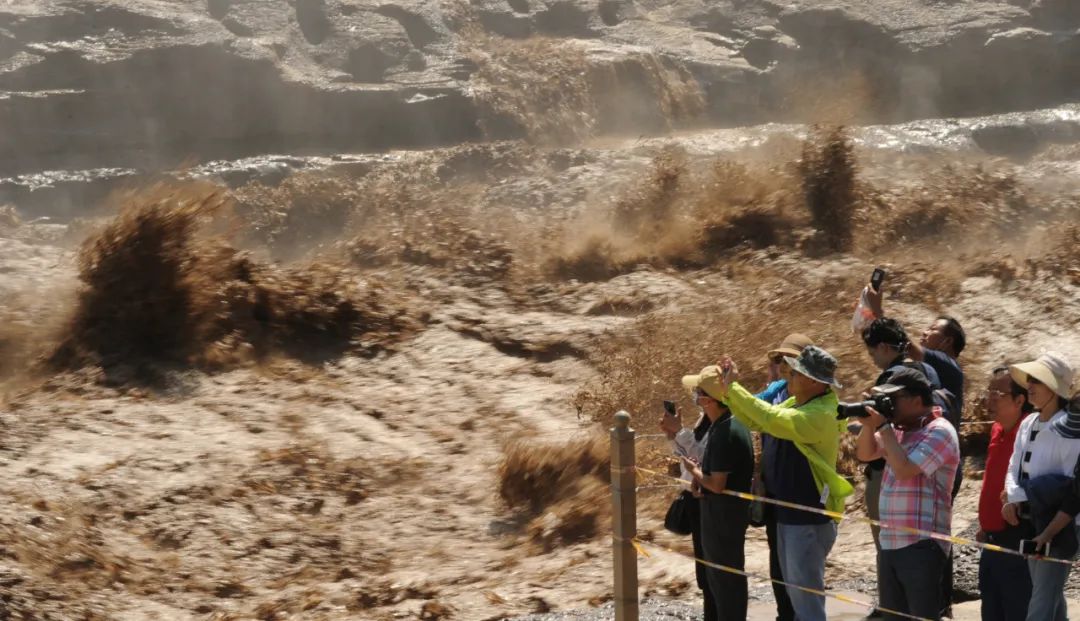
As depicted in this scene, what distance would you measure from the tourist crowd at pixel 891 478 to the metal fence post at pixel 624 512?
359 millimetres

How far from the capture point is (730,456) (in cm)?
568

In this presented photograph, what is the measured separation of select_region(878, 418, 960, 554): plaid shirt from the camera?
16.6 feet

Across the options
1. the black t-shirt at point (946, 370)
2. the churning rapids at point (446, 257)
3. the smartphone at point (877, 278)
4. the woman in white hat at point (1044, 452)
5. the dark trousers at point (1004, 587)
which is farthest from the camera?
the churning rapids at point (446, 257)

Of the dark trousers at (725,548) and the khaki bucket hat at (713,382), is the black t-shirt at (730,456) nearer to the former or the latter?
the dark trousers at (725,548)

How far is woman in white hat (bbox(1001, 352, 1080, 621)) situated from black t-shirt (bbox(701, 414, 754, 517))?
1.00 meters

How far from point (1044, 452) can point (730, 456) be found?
1.18 m

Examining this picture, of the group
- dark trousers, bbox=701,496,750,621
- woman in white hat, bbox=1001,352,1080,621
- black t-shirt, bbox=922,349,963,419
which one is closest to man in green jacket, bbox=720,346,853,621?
dark trousers, bbox=701,496,750,621

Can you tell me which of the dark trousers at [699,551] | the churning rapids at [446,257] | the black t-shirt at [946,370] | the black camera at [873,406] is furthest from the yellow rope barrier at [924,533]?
the churning rapids at [446,257]

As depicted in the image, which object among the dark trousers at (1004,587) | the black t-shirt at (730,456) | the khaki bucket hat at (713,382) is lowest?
the dark trousers at (1004,587)

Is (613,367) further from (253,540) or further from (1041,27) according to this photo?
(1041,27)

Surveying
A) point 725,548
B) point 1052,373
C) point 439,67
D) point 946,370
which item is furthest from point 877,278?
point 439,67

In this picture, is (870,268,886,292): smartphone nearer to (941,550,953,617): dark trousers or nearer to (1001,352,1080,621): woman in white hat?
(941,550,953,617): dark trousers

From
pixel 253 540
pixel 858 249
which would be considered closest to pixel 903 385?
pixel 253 540

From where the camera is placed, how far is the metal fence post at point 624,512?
18.0ft
